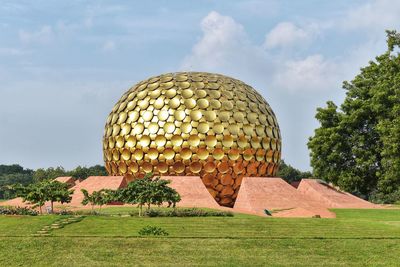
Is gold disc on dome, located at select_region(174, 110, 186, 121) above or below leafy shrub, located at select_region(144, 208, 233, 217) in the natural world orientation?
above

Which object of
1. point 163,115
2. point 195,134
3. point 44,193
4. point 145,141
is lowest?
point 44,193

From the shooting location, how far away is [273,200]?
29.2 meters

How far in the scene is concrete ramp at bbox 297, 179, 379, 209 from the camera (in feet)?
Result: 108

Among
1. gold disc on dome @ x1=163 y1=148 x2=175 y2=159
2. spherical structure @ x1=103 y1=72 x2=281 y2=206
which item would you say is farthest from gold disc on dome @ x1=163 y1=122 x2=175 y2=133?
gold disc on dome @ x1=163 y1=148 x2=175 y2=159

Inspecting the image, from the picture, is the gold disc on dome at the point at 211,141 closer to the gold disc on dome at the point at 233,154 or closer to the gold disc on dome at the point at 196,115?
the gold disc on dome at the point at 233,154

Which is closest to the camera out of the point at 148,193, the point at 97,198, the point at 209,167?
the point at 148,193

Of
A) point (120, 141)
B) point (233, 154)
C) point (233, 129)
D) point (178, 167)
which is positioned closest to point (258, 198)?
point (233, 154)

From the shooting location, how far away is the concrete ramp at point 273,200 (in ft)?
88.4

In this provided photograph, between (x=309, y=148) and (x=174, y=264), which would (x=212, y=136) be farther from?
(x=174, y=264)

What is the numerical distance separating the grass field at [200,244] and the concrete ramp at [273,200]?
7408 millimetres

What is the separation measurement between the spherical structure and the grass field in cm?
1272

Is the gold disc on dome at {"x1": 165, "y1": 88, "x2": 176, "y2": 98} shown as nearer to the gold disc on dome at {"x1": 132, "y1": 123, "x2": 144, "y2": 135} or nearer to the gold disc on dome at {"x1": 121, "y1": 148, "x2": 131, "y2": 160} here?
the gold disc on dome at {"x1": 132, "y1": 123, "x2": 144, "y2": 135}

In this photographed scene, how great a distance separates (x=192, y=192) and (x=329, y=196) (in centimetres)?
987

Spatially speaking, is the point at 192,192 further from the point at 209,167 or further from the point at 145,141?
the point at 145,141
